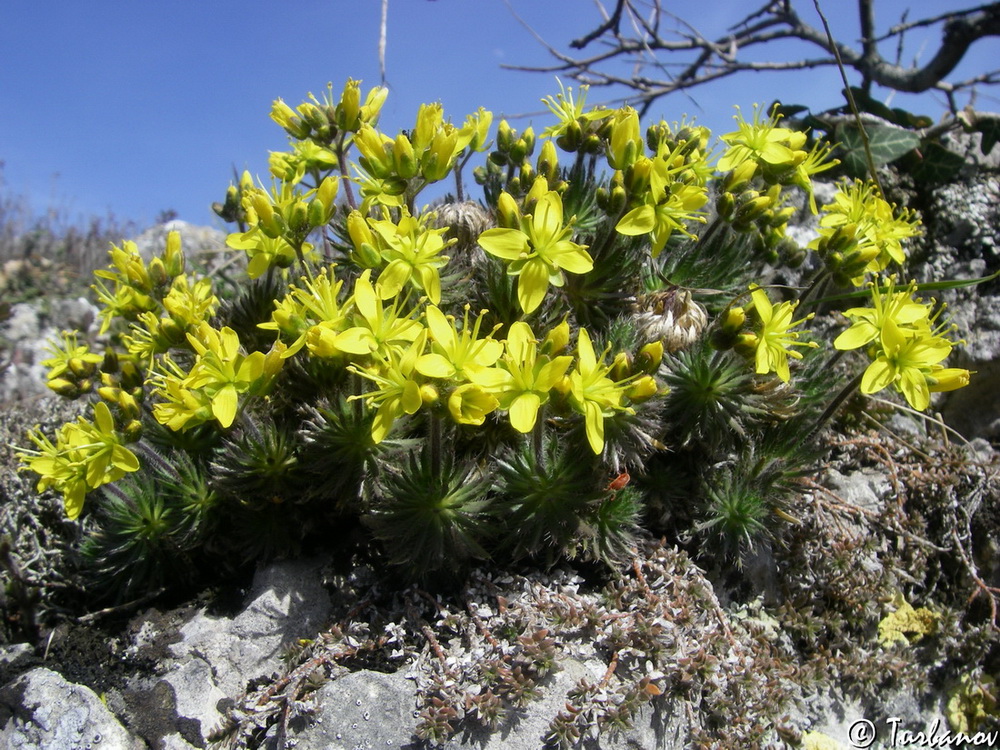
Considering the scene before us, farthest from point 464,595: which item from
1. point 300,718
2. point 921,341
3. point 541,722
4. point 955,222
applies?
point 955,222

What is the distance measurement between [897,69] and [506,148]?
4.40 m

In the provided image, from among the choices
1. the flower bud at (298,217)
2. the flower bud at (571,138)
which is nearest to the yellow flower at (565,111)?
the flower bud at (571,138)

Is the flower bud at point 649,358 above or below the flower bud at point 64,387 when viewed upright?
above

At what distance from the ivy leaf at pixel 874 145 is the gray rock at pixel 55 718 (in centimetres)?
518

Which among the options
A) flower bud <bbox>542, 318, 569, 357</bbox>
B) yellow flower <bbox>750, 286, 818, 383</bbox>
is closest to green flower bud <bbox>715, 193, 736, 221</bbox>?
yellow flower <bbox>750, 286, 818, 383</bbox>

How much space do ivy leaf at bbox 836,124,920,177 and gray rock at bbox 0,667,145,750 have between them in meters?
5.18

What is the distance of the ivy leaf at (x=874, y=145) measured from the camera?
4.82 metres

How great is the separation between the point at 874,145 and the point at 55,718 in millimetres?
5561

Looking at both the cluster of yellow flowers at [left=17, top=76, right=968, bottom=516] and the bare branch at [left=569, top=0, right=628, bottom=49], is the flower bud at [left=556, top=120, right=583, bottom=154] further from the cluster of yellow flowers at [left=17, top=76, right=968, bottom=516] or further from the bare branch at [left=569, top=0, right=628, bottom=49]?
the bare branch at [left=569, top=0, right=628, bottom=49]

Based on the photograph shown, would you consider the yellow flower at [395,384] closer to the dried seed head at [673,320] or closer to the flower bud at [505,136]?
the dried seed head at [673,320]

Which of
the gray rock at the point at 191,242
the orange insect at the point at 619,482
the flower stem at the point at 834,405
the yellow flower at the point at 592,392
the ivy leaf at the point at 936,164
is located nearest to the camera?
the yellow flower at the point at 592,392

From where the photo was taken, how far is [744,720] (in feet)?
8.76

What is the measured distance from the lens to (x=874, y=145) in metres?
4.89

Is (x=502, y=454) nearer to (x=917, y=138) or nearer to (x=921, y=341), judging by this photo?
(x=921, y=341)
